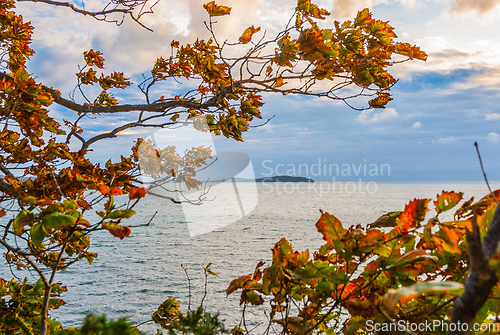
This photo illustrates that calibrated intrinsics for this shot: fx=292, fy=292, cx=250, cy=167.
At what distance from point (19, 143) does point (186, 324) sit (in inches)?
80.1

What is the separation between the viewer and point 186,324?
0.82 meters

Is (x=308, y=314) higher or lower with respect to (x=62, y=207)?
lower

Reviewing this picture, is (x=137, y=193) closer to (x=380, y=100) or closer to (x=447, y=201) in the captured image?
(x=447, y=201)

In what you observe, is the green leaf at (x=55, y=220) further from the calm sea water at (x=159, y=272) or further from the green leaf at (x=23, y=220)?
the calm sea water at (x=159, y=272)

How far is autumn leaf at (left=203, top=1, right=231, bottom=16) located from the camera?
7.13 feet

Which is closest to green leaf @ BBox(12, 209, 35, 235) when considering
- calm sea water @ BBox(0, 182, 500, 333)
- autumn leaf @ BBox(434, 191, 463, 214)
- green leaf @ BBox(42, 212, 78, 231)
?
green leaf @ BBox(42, 212, 78, 231)

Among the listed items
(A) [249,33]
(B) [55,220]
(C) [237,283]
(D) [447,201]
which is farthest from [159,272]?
(D) [447,201]

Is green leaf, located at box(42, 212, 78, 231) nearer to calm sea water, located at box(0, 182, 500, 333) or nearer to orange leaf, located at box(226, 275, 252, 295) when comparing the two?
orange leaf, located at box(226, 275, 252, 295)

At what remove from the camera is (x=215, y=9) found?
218 cm

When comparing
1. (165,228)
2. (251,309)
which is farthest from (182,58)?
(165,228)

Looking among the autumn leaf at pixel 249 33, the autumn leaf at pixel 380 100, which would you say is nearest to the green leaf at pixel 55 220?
the autumn leaf at pixel 249 33

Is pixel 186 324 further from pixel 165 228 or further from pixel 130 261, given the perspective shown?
pixel 165 228

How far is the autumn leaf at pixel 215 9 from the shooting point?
2.17 meters

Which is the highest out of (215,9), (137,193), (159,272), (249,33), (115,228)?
(215,9)
